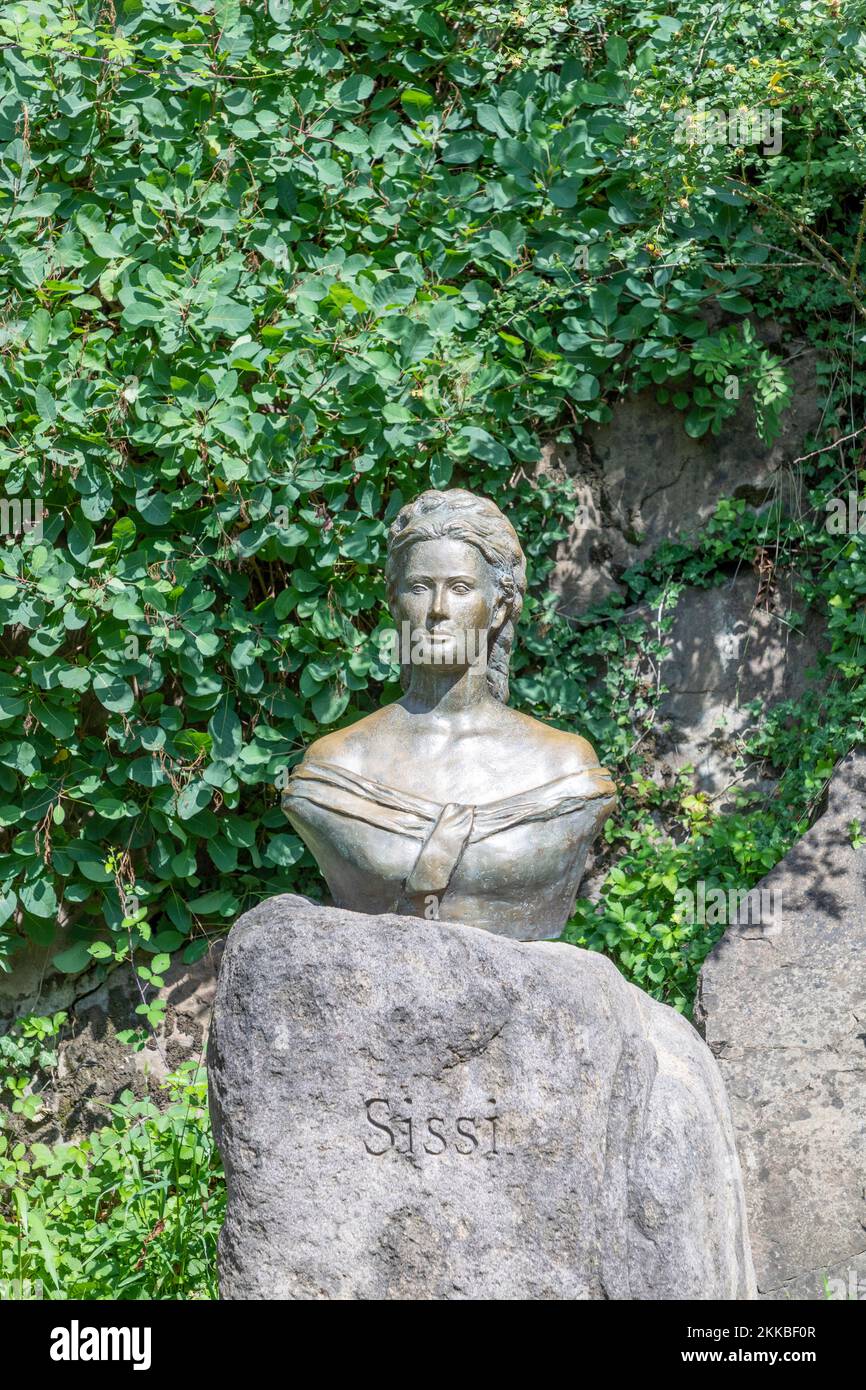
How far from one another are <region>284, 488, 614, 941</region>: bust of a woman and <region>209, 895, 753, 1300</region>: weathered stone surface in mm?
430

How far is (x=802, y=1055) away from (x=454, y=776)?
5.91 feet

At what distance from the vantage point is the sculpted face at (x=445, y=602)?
160 inches

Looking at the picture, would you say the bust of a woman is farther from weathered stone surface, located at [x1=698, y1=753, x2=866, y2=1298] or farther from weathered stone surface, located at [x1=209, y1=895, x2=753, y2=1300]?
weathered stone surface, located at [x1=698, y1=753, x2=866, y2=1298]

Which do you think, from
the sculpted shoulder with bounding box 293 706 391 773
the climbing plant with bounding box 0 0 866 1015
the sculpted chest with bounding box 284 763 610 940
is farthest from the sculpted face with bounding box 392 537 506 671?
the climbing plant with bounding box 0 0 866 1015

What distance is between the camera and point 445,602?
13.4 ft

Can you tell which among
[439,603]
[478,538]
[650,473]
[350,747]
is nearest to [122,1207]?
[350,747]

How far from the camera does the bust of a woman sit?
12.7ft

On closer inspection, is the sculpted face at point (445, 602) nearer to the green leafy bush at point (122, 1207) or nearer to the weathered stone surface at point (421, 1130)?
the weathered stone surface at point (421, 1130)

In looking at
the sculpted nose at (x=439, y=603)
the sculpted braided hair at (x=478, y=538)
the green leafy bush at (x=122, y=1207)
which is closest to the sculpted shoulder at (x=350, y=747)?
the sculpted braided hair at (x=478, y=538)

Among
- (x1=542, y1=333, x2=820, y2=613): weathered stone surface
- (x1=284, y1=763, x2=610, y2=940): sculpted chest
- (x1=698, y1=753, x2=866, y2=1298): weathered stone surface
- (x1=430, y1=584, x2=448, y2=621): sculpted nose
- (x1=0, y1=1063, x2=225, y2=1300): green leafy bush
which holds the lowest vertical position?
(x1=0, y1=1063, x2=225, y2=1300): green leafy bush

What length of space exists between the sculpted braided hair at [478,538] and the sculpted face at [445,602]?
0.03 meters

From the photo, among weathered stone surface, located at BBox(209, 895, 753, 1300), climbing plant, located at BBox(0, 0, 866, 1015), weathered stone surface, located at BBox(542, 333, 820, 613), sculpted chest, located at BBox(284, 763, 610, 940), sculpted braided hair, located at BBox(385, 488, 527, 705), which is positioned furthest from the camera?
weathered stone surface, located at BBox(542, 333, 820, 613)

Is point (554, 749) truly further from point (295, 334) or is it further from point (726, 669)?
point (295, 334)
